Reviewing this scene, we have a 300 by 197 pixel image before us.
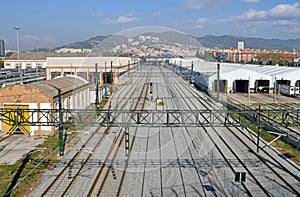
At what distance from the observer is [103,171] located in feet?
29.3

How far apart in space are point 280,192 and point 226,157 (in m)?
2.87

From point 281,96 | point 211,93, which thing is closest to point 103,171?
point 211,93

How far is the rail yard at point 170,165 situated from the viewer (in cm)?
767

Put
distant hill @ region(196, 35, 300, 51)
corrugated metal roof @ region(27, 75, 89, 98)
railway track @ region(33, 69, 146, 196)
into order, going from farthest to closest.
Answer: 1. distant hill @ region(196, 35, 300, 51)
2. corrugated metal roof @ region(27, 75, 89, 98)
3. railway track @ region(33, 69, 146, 196)

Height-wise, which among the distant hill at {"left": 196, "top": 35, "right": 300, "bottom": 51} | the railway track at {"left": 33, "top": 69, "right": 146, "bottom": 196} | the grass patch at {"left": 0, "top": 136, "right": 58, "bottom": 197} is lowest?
the grass patch at {"left": 0, "top": 136, "right": 58, "bottom": 197}

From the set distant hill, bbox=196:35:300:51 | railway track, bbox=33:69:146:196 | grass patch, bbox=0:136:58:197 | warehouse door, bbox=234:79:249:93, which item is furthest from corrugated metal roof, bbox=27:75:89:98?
warehouse door, bbox=234:79:249:93

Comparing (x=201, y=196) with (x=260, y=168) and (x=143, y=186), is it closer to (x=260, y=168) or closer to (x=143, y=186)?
(x=143, y=186)

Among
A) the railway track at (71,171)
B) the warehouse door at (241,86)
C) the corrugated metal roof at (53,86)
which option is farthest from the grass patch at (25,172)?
the warehouse door at (241,86)

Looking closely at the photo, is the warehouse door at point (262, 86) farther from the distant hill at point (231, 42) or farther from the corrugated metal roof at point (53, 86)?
the corrugated metal roof at point (53, 86)

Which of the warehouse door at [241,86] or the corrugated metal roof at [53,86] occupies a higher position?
the corrugated metal roof at [53,86]

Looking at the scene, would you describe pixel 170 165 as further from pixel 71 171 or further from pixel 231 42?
pixel 231 42

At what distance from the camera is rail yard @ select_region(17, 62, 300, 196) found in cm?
767

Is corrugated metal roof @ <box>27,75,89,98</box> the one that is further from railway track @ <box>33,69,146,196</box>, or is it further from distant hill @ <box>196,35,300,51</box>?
distant hill @ <box>196,35,300,51</box>

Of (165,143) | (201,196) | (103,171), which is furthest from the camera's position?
(165,143)
